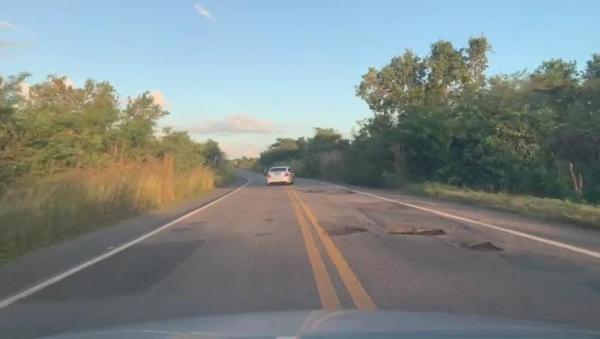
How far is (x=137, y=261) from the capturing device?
36.0 feet

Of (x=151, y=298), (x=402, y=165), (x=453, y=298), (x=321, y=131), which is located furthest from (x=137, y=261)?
(x=321, y=131)

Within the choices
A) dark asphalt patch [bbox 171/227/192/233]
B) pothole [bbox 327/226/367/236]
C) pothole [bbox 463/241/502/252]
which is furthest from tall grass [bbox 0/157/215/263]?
pothole [bbox 463/241/502/252]

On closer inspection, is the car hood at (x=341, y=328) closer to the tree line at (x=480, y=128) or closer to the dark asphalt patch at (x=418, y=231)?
the dark asphalt patch at (x=418, y=231)

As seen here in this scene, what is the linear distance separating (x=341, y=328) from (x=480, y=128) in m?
30.7

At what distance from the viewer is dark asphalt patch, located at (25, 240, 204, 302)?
8297 mm

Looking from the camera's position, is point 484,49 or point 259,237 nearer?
point 259,237

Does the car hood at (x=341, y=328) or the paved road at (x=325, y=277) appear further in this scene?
the paved road at (x=325, y=277)

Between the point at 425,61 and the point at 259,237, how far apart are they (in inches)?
1617

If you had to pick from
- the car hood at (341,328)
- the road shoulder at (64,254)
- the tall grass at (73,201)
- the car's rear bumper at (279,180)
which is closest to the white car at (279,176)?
the car's rear bumper at (279,180)

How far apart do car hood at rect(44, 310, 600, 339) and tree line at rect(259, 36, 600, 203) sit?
805 inches

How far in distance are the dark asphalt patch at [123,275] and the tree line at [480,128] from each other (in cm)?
1671

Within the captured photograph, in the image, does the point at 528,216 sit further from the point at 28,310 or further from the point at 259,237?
the point at 28,310

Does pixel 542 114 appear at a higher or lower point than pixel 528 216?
higher

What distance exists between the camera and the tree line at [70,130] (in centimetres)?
1742
